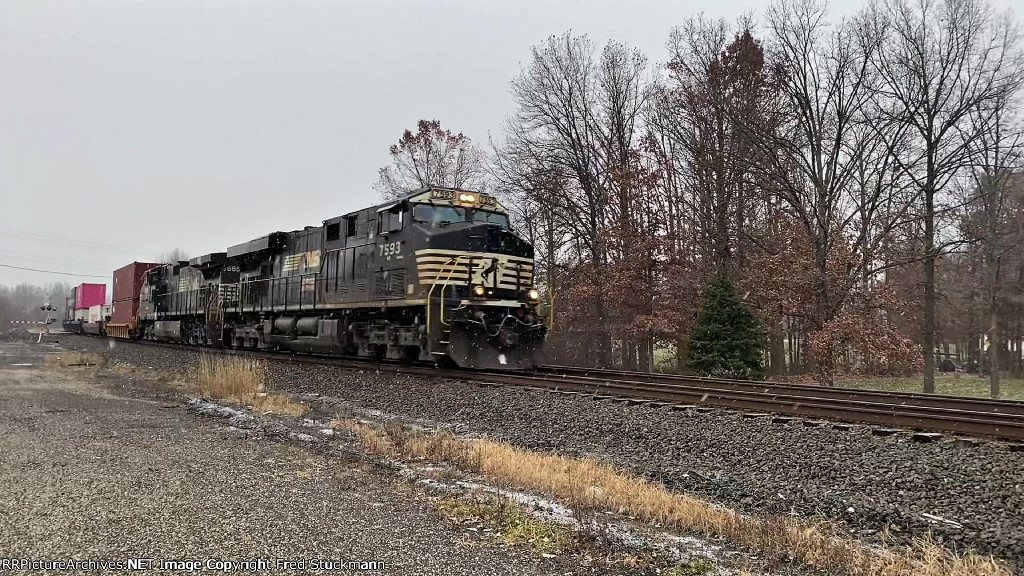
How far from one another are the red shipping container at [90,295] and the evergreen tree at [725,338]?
4133cm

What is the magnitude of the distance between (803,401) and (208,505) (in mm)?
7777

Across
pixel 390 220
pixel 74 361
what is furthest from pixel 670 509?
pixel 74 361

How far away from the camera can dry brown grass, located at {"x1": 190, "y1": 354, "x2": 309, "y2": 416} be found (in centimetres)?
1023

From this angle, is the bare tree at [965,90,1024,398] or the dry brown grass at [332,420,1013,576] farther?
the bare tree at [965,90,1024,398]

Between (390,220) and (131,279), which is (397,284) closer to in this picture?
(390,220)

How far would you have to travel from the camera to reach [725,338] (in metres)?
18.8

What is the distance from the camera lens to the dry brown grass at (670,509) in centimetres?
394

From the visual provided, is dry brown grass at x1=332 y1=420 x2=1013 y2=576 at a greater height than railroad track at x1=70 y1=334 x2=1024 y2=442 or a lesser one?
lesser

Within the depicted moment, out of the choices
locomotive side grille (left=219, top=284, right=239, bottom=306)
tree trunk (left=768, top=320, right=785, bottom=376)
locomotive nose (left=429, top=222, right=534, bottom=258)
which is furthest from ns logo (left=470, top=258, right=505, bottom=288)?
tree trunk (left=768, top=320, right=785, bottom=376)

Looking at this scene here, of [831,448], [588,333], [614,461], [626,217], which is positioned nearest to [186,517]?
[614,461]

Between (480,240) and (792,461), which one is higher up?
(480,240)

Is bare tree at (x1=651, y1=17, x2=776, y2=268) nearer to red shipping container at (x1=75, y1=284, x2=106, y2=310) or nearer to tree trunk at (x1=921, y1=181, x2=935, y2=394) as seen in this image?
tree trunk at (x1=921, y1=181, x2=935, y2=394)

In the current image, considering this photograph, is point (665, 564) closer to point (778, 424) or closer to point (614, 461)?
point (614, 461)

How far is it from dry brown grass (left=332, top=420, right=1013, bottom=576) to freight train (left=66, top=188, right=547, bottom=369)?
531 cm
